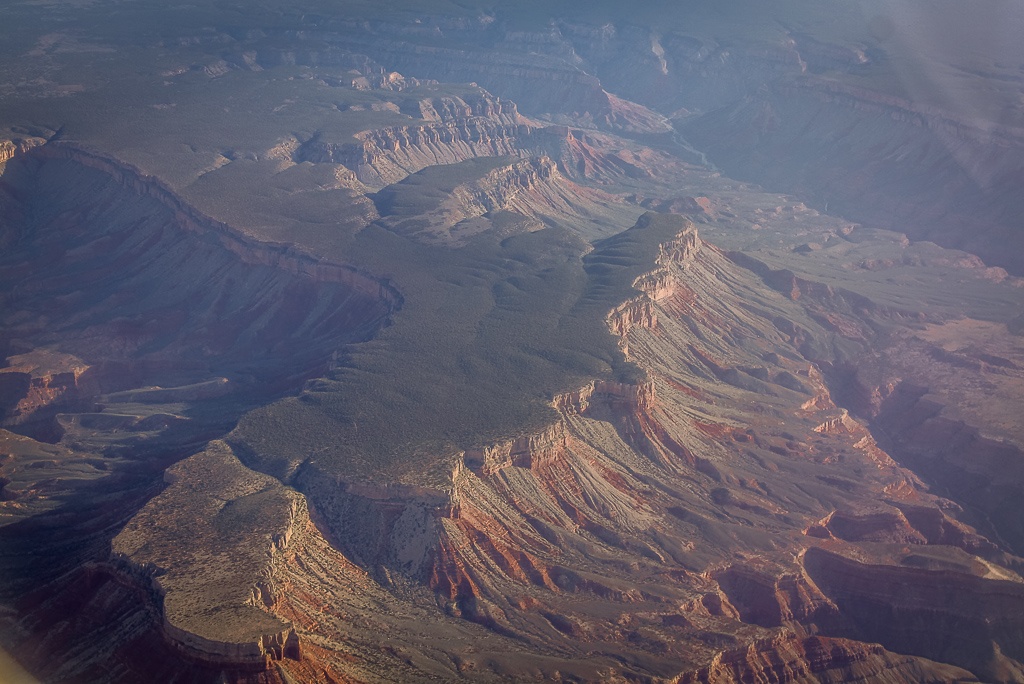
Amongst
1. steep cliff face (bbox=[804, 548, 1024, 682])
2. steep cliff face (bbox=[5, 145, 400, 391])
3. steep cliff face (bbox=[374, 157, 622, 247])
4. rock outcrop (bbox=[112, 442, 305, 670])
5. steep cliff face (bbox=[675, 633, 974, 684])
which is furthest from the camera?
steep cliff face (bbox=[374, 157, 622, 247])

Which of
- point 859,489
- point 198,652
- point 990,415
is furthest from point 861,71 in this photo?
point 198,652

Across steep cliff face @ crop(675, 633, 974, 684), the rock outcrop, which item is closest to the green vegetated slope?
the rock outcrop

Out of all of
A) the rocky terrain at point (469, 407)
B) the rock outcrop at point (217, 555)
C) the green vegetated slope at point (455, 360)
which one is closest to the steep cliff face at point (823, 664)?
the rocky terrain at point (469, 407)

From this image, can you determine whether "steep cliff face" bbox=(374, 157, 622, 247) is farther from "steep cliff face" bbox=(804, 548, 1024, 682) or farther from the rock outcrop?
"steep cliff face" bbox=(804, 548, 1024, 682)

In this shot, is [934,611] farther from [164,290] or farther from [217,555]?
[164,290]

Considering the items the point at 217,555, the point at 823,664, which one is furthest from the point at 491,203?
the point at 217,555

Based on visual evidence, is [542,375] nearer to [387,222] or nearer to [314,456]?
[314,456]
